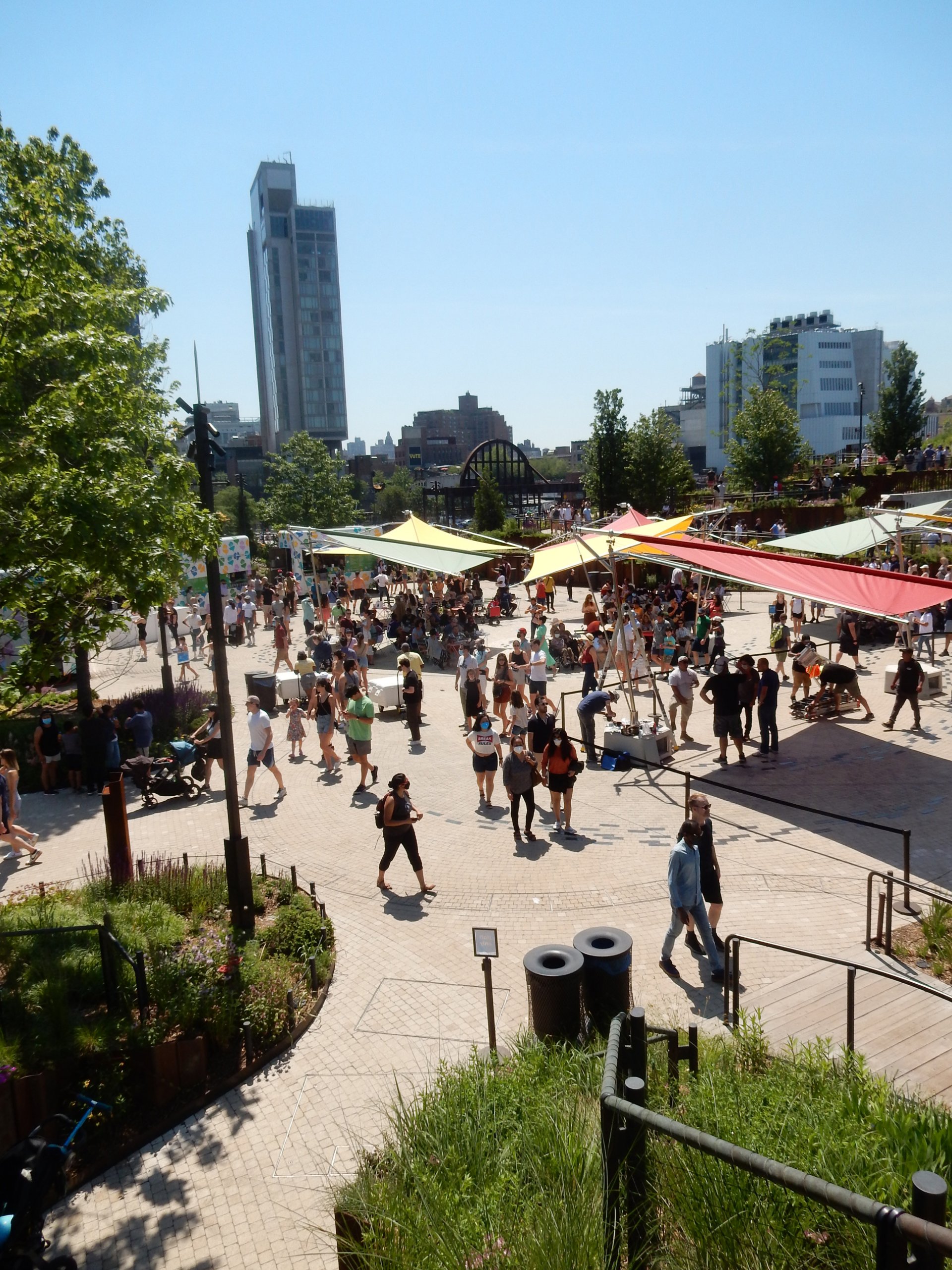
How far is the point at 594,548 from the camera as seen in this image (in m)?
17.1

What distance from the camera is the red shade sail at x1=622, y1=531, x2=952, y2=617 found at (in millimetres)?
12500

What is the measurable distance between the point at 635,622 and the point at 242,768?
8394 mm

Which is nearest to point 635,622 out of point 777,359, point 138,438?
point 138,438

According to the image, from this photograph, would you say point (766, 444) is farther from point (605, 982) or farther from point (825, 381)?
point (825, 381)

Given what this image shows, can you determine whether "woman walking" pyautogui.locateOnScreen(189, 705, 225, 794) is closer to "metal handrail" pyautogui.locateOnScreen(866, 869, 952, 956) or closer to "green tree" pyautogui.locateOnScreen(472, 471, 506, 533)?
"metal handrail" pyautogui.locateOnScreen(866, 869, 952, 956)

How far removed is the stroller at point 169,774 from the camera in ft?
43.3

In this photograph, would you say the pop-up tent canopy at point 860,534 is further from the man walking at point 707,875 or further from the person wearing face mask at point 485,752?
the man walking at point 707,875

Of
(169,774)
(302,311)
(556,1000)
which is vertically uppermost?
(302,311)

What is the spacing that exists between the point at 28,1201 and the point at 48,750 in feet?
32.8

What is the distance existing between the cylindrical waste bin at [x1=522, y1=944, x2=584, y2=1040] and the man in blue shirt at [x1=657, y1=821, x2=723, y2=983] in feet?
4.82

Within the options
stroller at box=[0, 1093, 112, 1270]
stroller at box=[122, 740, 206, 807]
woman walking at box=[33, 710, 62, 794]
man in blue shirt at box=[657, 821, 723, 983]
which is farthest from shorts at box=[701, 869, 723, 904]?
woman walking at box=[33, 710, 62, 794]

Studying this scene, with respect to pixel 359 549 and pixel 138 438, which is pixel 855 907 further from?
pixel 359 549

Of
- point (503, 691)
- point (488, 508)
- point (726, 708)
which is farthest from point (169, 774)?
point (488, 508)

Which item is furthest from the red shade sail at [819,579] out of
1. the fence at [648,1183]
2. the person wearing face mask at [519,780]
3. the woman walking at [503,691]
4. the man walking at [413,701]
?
the fence at [648,1183]
